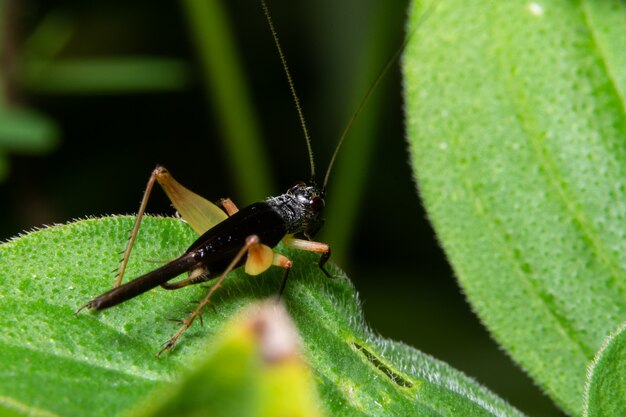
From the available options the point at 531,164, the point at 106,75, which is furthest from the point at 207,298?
the point at 106,75

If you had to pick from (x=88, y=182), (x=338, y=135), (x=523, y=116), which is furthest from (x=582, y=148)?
(x=88, y=182)

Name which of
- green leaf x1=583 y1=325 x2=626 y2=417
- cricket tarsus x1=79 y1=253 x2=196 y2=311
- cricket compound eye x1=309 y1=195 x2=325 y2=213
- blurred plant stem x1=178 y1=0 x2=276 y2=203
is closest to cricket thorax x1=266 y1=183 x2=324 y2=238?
cricket compound eye x1=309 y1=195 x2=325 y2=213

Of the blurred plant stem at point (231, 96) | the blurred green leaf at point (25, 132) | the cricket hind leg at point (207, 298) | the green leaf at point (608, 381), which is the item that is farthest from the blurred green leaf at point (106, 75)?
the green leaf at point (608, 381)

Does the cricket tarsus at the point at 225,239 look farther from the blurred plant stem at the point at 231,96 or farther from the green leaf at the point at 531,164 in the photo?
the blurred plant stem at the point at 231,96

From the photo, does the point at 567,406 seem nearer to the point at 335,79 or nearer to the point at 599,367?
the point at 599,367

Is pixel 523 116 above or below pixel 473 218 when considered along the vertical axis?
above

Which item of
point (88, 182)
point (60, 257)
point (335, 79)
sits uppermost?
point (60, 257)

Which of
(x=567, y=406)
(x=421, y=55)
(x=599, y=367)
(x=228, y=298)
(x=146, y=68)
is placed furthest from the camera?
(x=146, y=68)
